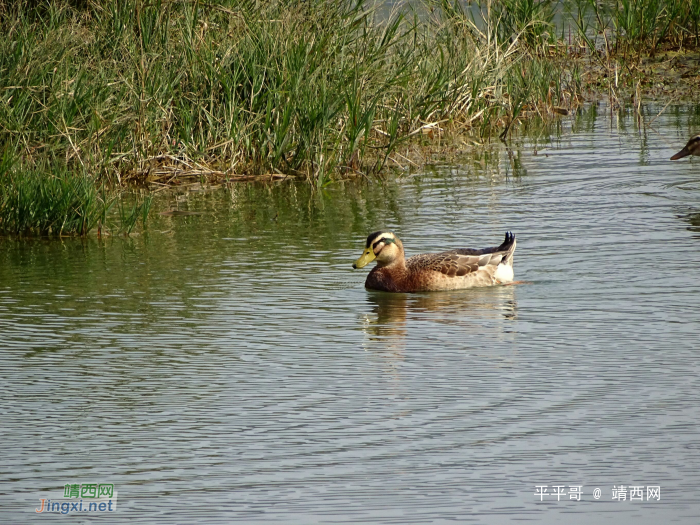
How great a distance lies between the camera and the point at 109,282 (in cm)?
865

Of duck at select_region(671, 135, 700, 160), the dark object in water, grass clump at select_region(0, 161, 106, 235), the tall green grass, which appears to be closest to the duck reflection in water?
grass clump at select_region(0, 161, 106, 235)

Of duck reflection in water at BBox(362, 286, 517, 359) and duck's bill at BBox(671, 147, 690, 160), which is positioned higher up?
duck's bill at BBox(671, 147, 690, 160)

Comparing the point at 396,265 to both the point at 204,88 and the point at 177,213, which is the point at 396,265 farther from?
the point at 204,88

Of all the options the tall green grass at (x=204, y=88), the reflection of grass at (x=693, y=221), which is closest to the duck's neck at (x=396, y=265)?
the reflection of grass at (x=693, y=221)

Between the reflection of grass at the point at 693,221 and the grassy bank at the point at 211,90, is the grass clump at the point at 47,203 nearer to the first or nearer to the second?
the grassy bank at the point at 211,90

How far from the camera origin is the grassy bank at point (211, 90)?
1123 centimetres

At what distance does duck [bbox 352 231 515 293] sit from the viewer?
8.49m

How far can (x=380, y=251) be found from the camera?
28.4ft

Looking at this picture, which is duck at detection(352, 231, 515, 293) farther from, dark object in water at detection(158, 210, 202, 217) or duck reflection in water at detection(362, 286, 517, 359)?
dark object in water at detection(158, 210, 202, 217)

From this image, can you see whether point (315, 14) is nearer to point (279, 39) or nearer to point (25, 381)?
point (279, 39)

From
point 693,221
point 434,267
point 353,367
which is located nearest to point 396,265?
point 434,267

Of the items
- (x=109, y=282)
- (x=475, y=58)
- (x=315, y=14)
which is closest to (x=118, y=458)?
(x=109, y=282)

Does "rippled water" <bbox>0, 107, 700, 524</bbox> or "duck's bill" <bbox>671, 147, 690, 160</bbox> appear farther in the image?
"duck's bill" <bbox>671, 147, 690, 160</bbox>

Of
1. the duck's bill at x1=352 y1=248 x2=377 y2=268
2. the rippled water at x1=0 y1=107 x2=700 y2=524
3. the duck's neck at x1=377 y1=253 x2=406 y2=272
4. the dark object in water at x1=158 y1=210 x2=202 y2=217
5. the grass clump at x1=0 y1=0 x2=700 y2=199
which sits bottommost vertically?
the rippled water at x1=0 y1=107 x2=700 y2=524
